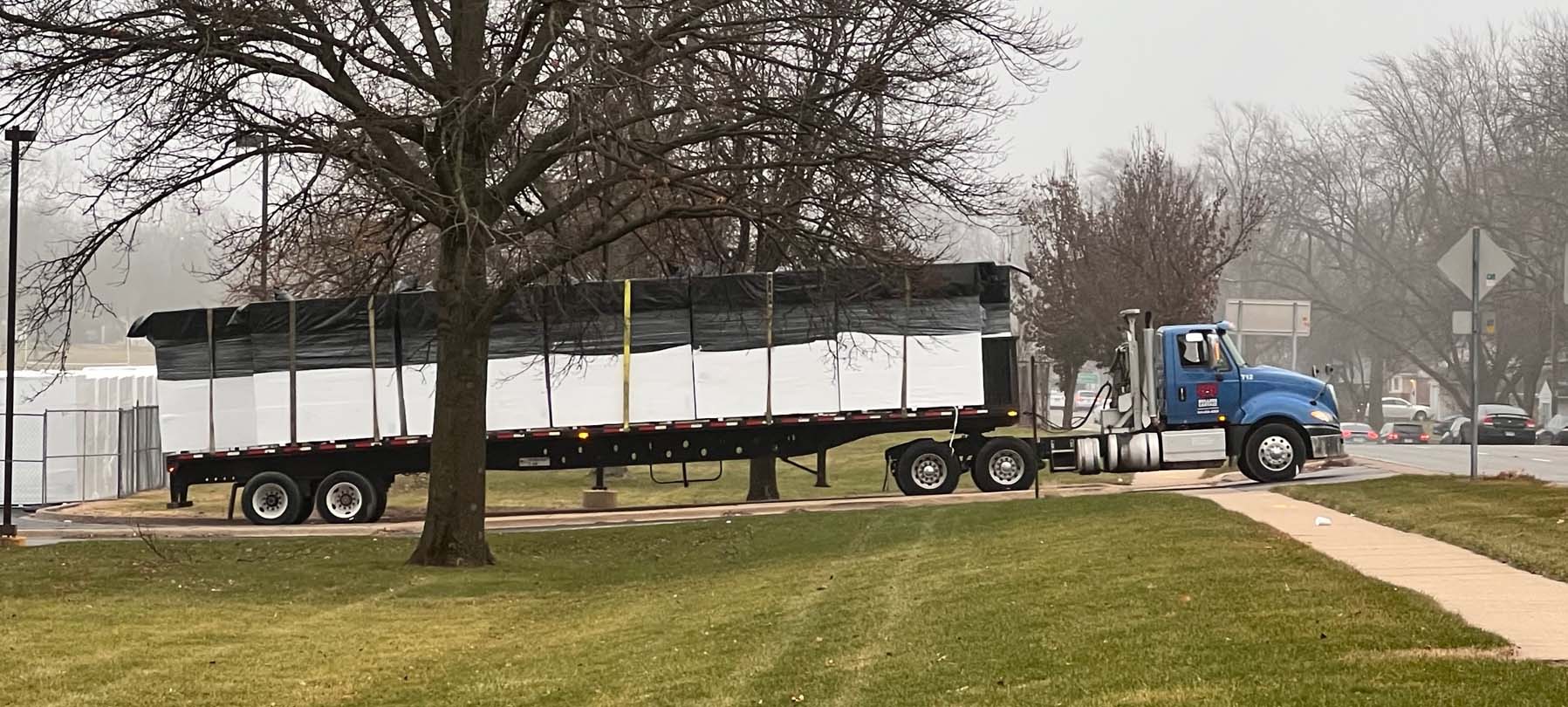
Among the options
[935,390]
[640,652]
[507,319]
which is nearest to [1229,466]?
[935,390]

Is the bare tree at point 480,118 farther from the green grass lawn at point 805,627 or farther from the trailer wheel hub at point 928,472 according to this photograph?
the trailer wheel hub at point 928,472

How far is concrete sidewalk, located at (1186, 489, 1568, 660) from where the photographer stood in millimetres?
9594

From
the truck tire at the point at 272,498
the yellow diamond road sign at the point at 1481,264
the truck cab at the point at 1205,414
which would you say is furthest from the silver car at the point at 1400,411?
the yellow diamond road sign at the point at 1481,264

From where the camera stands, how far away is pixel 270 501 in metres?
29.5

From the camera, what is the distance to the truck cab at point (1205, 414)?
27.6 m

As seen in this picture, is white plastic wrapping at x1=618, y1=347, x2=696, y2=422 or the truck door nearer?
the truck door

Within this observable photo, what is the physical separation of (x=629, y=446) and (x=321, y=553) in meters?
7.90

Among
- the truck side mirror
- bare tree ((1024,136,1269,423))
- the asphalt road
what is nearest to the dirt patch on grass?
the asphalt road

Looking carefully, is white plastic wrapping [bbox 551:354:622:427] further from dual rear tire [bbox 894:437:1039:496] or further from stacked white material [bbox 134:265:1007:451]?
dual rear tire [bbox 894:437:1039:496]

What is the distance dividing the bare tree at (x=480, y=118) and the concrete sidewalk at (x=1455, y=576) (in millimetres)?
5574

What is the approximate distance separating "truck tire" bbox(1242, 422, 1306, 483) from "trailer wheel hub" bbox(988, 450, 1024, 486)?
3.72 metres

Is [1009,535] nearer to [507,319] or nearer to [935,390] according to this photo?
[935,390]

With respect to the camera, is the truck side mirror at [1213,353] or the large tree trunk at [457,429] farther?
the truck side mirror at [1213,353]

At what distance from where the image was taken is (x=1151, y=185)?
43.2 metres
